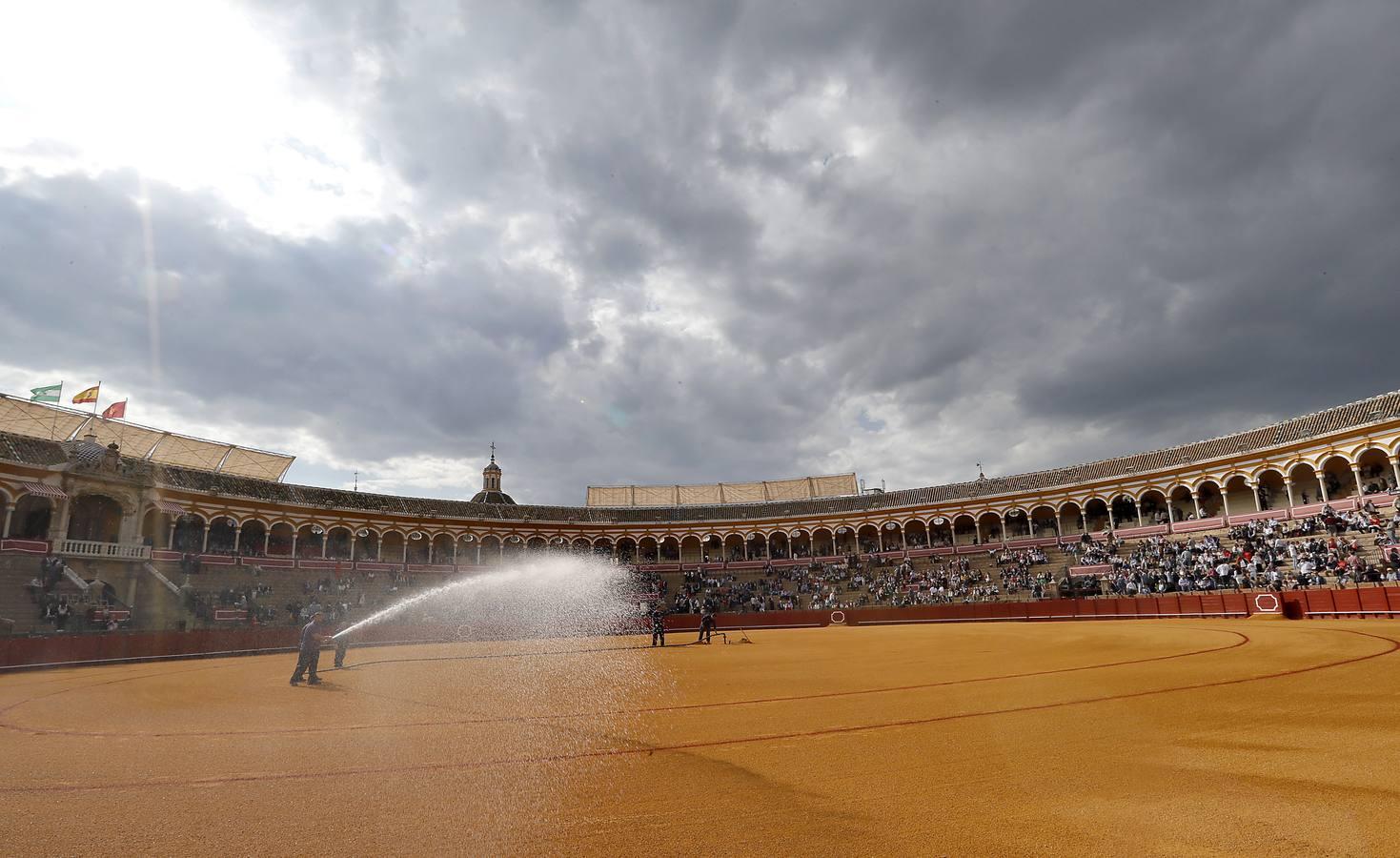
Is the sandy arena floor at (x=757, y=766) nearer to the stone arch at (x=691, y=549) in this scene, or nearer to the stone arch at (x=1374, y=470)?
the stone arch at (x=1374, y=470)

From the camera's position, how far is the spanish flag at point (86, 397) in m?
37.5

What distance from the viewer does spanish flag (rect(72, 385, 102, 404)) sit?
123 ft

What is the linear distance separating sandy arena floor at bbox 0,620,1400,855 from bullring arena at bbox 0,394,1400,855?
0.05 m

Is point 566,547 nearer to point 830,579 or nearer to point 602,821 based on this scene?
point 830,579

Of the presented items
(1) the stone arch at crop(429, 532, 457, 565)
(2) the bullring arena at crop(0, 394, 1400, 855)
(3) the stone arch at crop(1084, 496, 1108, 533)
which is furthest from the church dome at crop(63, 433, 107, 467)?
(3) the stone arch at crop(1084, 496, 1108, 533)

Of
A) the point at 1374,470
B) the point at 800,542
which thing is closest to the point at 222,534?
the point at 800,542

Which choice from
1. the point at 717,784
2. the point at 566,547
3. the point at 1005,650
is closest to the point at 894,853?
the point at 717,784

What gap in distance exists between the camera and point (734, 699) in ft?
37.6

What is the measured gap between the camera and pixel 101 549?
1346 inches

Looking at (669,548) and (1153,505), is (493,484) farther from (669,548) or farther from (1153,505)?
(1153,505)

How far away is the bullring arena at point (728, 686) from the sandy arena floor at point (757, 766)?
51mm

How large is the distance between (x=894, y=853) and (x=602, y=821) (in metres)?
2.19

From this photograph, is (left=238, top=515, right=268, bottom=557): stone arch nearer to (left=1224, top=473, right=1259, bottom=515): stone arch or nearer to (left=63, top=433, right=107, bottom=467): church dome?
(left=63, top=433, right=107, bottom=467): church dome

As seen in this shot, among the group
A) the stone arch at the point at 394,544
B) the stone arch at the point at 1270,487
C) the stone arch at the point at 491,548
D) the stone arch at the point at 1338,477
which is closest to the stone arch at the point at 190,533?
the stone arch at the point at 394,544
